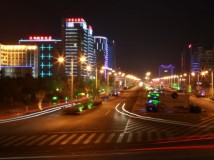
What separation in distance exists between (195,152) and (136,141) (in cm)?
557

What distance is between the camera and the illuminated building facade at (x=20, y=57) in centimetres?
19225

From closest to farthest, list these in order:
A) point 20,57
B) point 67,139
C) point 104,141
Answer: point 104,141, point 67,139, point 20,57

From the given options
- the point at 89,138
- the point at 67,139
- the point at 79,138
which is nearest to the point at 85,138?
the point at 89,138

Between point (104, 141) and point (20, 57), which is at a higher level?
point (20, 57)

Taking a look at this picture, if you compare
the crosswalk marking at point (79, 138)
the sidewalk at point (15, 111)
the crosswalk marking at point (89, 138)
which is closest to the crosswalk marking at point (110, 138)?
the crosswalk marking at point (89, 138)

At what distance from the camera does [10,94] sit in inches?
2670

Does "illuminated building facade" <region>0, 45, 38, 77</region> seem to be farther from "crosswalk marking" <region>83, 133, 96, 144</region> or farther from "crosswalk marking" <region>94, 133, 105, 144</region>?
"crosswalk marking" <region>94, 133, 105, 144</region>

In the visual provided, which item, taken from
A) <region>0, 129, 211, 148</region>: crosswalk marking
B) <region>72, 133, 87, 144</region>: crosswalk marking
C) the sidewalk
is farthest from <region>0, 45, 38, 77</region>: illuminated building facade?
<region>72, 133, 87, 144</region>: crosswalk marking

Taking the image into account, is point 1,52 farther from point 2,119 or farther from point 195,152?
point 195,152

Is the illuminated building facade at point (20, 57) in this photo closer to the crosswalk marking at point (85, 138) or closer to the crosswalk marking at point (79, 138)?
the crosswalk marking at point (85, 138)

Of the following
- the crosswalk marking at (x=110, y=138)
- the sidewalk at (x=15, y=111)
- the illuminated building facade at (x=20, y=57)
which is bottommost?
the crosswalk marking at (x=110, y=138)

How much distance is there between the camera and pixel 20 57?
195000 millimetres

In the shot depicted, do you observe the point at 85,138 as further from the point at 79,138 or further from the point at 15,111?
the point at 15,111

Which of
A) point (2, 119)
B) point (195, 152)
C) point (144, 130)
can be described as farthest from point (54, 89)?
point (195, 152)
